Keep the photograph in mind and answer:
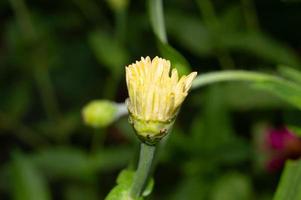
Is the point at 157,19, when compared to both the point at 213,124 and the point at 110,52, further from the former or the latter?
the point at 110,52

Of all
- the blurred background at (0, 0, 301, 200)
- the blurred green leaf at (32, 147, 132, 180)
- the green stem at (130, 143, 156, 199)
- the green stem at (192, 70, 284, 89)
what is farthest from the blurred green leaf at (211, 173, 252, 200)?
the green stem at (130, 143, 156, 199)

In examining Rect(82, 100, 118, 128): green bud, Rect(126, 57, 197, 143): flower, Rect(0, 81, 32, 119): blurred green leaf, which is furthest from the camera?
Rect(0, 81, 32, 119): blurred green leaf

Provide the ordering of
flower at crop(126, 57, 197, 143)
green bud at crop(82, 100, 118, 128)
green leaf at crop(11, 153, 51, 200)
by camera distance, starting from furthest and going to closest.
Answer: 1. green leaf at crop(11, 153, 51, 200)
2. green bud at crop(82, 100, 118, 128)
3. flower at crop(126, 57, 197, 143)

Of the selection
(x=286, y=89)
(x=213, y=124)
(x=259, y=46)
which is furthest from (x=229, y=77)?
(x=259, y=46)

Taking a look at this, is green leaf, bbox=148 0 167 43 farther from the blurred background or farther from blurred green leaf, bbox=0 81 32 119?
blurred green leaf, bbox=0 81 32 119

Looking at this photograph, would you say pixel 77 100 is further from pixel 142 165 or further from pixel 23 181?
pixel 142 165

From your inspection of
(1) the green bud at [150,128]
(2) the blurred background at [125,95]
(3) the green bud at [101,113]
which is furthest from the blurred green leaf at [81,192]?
(1) the green bud at [150,128]
